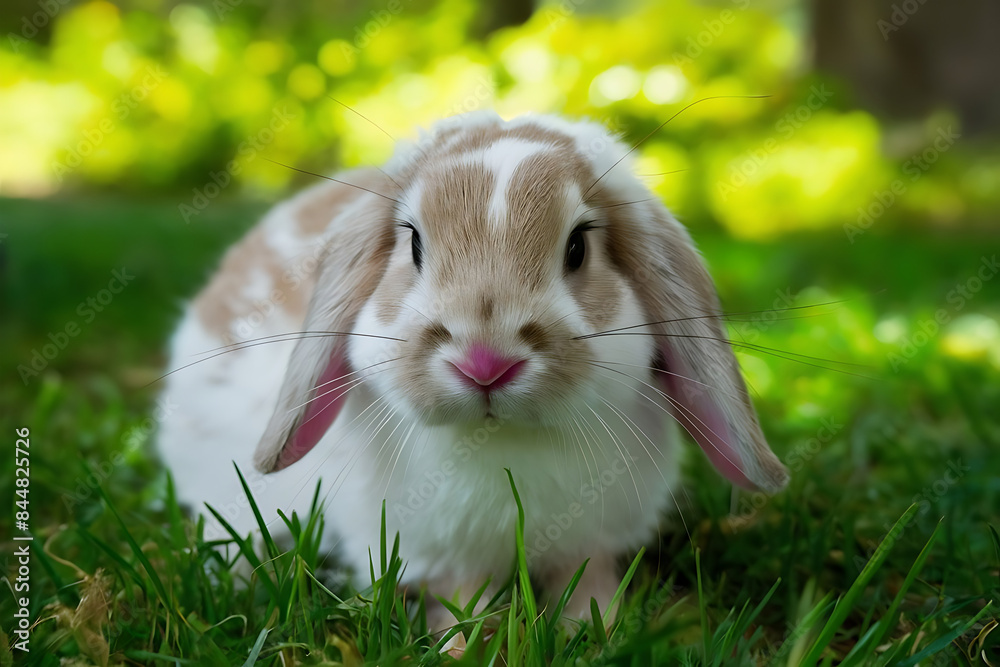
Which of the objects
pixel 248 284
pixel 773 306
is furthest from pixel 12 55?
pixel 773 306

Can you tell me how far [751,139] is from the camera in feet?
22.7

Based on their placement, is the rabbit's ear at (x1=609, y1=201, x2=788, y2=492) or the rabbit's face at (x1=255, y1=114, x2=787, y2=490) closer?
the rabbit's face at (x1=255, y1=114, x2=787, y2=490)

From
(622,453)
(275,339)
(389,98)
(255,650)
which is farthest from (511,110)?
(255,650)

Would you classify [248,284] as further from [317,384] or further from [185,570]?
[185,570]

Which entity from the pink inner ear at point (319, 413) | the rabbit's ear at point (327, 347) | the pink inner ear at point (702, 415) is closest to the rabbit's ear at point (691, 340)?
the pink inner ear at point (702, 415)

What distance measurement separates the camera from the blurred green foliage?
6.40m

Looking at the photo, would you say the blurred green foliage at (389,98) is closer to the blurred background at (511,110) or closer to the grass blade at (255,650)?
the blurred background at (511,110)

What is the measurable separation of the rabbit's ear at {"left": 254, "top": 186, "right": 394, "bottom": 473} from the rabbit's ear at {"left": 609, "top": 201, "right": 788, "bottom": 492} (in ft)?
1.81

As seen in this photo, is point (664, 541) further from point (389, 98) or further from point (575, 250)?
point (389, 98)

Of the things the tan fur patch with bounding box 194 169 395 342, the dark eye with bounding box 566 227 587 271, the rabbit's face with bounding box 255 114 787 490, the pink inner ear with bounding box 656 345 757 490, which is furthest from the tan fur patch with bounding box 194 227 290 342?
the pink inner ear with bounding box 656 345 757 490

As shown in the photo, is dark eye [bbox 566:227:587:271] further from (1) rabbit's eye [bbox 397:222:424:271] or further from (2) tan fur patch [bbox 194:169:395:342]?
(2) tan fur patch [bbox 194:169:395:342]

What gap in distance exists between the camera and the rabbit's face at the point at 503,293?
149 centimetres

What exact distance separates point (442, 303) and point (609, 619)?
0.71m

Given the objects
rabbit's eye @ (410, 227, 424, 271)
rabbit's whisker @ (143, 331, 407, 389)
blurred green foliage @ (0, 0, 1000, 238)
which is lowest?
rabbit's whisker @ (143, 331, 407, 389)
